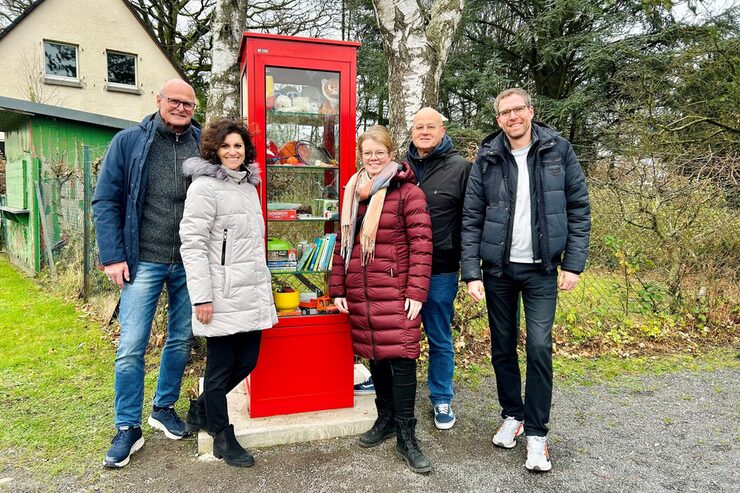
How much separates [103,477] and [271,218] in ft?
5.71

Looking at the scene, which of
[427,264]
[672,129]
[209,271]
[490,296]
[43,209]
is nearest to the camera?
[209,271]

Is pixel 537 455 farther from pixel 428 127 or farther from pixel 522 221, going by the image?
pixel 428 127

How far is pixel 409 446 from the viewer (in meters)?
2.82

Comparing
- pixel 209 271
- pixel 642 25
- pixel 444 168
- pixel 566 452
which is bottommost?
pixel 566 452

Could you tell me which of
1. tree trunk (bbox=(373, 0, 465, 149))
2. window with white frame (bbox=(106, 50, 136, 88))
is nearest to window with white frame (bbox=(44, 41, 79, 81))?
window with white frame (bbox=(106, 50, 136, 88))

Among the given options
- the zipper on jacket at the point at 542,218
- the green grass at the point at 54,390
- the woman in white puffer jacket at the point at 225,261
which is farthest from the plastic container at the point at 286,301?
the zipper on jacket at the point at 542,218

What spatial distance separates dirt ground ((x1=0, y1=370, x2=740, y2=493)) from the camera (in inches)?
103

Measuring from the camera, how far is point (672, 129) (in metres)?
7.10

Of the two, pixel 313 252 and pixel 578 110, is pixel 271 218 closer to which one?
pixel 313 252

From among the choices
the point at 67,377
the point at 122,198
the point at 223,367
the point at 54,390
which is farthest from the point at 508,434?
the point at 67,377

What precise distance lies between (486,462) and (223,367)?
1601mm

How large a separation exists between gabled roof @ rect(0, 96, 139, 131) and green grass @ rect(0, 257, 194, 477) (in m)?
3.42

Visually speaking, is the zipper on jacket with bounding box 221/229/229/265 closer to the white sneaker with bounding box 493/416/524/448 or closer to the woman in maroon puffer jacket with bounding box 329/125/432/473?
the woman in maroon puffer jacket with bounding box 329/125/432/473

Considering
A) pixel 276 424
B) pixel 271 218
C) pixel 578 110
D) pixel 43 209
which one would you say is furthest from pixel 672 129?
pixel 43 209
